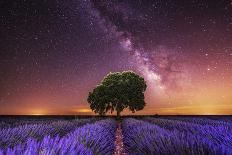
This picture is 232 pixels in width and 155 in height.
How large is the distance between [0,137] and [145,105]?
107ft

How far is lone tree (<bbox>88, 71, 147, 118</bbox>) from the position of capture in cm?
3716

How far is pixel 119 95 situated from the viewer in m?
37.2

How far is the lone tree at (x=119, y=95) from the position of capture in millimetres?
37156

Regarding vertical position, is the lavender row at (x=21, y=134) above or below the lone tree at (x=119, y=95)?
below

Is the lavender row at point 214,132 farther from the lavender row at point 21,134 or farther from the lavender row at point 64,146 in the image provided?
the lavender row at point 21,134

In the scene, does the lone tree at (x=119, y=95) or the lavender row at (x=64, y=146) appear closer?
the lavender row at (x=64, y=146)

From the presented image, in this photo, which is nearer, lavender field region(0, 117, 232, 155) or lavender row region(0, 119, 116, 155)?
lavender row region(0, 119, 116, 155)

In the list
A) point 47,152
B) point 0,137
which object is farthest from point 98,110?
point 47,152

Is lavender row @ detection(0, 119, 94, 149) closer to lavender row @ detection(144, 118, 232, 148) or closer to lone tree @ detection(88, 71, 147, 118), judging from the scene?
lavender row @ detection(144, 118, 232, 148)

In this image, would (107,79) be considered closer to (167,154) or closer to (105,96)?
(105,96)

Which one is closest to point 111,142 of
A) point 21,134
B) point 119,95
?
point 21,134

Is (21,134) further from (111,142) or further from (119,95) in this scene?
(119,95)

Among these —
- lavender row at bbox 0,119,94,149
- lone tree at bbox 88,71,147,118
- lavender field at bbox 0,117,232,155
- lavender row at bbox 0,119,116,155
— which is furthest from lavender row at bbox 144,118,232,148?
lone tree at bbox 88,71,147,118

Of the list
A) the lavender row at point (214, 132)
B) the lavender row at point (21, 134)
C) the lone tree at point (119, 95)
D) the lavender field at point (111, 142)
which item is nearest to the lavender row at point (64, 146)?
the lavender field at point (111, 142)
